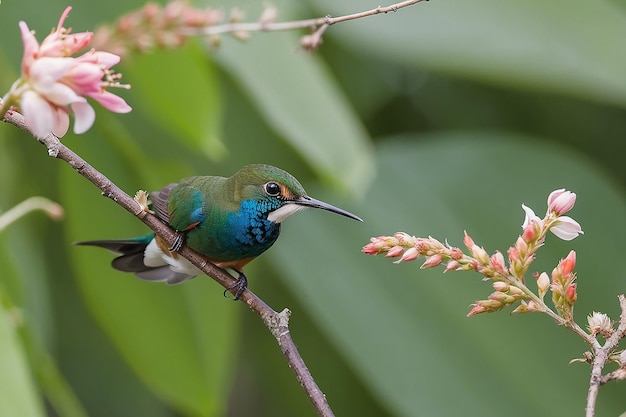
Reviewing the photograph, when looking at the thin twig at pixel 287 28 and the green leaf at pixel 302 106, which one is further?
the green leaf at pixel 302 106

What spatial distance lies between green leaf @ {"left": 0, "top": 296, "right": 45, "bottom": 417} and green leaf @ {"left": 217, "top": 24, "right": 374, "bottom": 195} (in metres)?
1.02

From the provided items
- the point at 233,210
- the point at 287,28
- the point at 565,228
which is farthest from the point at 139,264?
the point at 565,228

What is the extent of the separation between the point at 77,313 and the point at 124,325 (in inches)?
27.8

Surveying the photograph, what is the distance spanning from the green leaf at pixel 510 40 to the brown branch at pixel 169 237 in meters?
1.62

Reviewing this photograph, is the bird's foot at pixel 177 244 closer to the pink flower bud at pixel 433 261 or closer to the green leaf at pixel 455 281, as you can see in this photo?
the pink flower bud at pixel 433 261

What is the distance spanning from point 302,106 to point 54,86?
1586 millimetres

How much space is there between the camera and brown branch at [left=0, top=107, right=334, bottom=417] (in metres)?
1.01

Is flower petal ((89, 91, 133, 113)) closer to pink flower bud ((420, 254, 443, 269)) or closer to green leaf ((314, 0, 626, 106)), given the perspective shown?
pink flower bud ((420, 254, 443, 269))

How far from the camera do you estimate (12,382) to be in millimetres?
1318

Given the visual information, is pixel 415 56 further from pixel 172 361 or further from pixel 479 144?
pixel 172 361

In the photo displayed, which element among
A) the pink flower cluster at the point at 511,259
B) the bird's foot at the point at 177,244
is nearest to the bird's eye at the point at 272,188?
the bird's foot at the point at 177,244

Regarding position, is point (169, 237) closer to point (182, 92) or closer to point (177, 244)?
point (177, 244)

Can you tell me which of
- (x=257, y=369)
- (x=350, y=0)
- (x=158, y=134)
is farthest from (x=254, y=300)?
(x=257, y=369)

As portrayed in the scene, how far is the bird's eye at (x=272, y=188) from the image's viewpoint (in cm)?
157
